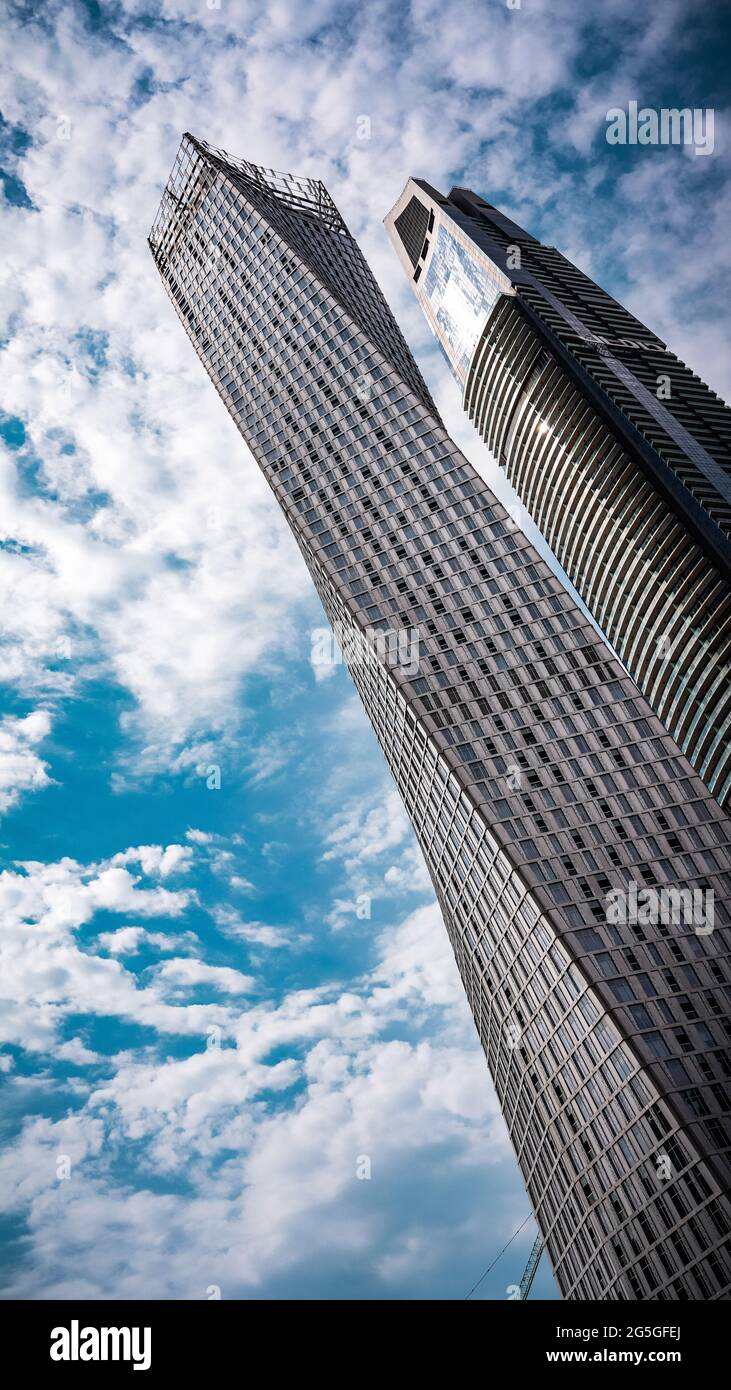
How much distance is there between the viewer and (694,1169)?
7112 centimetres

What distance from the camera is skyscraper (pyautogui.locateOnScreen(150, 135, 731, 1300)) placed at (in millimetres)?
77312

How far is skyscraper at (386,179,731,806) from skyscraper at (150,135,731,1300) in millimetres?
22313

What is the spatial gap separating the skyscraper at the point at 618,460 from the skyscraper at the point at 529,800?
22313 millimetres

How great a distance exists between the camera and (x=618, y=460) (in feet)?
456

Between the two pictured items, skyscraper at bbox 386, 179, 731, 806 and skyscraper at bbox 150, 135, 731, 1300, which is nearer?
skyscraper at bbox 150, 135, 731, 1300

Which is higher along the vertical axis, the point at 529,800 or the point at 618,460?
the point at 618,460

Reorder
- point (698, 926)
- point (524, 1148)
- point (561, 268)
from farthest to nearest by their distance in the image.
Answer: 1. point (561, 268)
2. point (524, 1148)
3. point (698, 926)

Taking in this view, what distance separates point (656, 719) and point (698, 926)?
929 inches

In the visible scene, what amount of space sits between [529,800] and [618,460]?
2500 inches

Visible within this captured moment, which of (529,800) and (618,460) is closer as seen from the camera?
(529,800)
